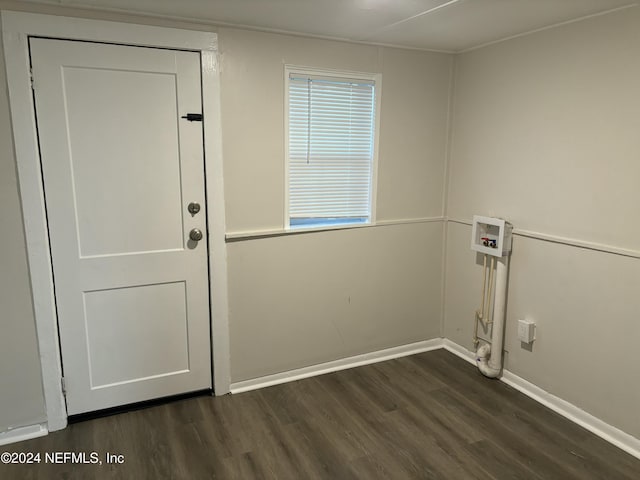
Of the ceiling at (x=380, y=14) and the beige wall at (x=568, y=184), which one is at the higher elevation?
the ceiling at (x=380, y=14)

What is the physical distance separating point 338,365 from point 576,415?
1.46 m

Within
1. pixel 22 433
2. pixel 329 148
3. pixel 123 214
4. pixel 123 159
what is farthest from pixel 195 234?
pixel 22 433

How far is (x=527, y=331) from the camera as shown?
110 inches

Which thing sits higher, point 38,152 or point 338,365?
point 38,152

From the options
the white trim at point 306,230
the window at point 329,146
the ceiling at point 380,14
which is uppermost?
the ceiling at point 380,14

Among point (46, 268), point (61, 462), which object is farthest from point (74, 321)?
point (61, 462)

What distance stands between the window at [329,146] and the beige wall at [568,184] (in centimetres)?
74

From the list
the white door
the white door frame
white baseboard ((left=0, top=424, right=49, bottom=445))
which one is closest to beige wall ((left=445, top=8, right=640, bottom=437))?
the white door frame

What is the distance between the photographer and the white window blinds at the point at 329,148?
9.22 feet

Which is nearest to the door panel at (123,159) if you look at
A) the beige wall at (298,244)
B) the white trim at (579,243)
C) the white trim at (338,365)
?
the beige wall at (298,244)

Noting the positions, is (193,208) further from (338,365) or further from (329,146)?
(338,365)

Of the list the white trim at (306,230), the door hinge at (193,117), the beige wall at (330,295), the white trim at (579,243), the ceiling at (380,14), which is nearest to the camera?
the ceiling at (380,14)

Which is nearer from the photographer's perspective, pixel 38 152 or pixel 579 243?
pixel 38 152

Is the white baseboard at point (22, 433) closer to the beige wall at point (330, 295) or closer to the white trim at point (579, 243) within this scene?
the beige wall at point (330, 295)
